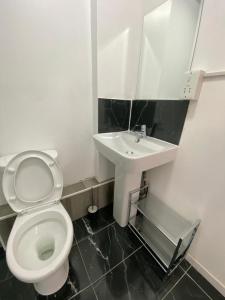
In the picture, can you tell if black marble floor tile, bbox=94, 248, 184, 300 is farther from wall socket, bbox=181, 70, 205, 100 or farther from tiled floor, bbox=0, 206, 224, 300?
wall socket, bbox=181, 70, 205, 100

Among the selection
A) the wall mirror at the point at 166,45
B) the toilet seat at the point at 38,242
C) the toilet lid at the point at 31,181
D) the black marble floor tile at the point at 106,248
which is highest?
the wall mirror at the point at 166,45

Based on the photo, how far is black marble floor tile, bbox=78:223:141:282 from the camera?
111cm

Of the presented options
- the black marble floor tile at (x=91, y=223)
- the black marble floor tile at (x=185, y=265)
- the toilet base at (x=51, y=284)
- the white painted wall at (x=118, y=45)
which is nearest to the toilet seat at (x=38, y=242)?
the toilet base at (x=51, y=284)

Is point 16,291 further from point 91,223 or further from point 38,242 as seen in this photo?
point 91,223

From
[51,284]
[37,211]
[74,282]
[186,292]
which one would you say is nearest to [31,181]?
[37,211]

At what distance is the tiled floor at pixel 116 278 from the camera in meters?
0.96

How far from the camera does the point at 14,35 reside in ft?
2.91

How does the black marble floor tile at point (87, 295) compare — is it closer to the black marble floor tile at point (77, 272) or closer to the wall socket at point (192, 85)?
the black marble floor tile at point (77, 272)

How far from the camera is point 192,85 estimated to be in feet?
2.86

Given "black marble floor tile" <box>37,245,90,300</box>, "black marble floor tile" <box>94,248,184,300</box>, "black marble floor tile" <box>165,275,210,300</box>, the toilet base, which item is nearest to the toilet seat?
the toilet base

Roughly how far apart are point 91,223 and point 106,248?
0.29 meters

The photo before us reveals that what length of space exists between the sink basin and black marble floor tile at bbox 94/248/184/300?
79 centimetres

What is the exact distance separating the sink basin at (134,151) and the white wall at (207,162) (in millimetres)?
152

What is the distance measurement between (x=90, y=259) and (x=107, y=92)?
1405 mm
